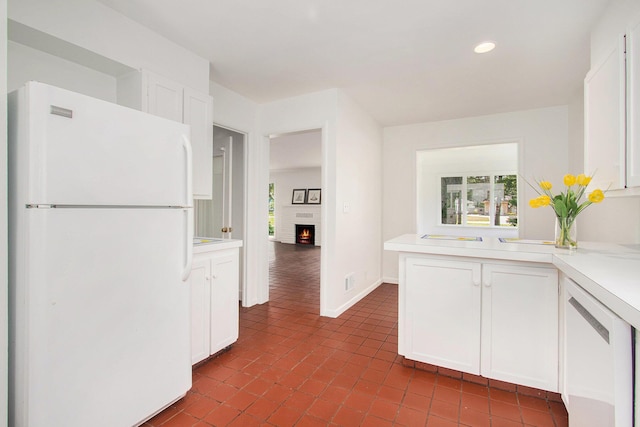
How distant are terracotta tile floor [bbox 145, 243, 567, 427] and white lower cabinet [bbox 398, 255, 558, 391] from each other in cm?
16

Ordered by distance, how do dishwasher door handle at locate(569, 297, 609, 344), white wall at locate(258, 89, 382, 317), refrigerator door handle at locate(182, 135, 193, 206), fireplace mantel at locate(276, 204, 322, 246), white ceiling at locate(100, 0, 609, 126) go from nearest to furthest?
dishwasher door handle at locate(569, 297, 609, 344), refrigerator door handle at locate(182, 135, 193, 206), white ceiling at locate(100, 0, 609, 126), white wall at locate(258, 89, 382, 317), fireplace mantel at locate(276, 204, 322, 246)

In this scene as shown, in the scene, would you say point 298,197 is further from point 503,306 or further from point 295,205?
point 503,306

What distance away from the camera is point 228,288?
2.48 metres

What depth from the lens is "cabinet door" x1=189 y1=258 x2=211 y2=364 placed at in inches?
85.3

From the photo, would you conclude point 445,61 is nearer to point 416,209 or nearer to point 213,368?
point 416,209

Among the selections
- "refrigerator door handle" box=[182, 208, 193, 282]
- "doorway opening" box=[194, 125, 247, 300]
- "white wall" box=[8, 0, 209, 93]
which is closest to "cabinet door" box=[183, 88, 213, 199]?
"white wall" box=[8, 0, 209, 93]

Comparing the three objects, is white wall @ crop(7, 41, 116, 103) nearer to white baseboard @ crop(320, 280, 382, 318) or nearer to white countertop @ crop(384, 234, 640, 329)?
white countertop @ crop(384, 234, 640, 329)

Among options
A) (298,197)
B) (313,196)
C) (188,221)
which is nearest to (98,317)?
(188,221)

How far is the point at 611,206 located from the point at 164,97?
13.0 ft

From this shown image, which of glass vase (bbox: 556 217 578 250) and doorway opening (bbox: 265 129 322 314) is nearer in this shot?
glass vase (bbox: 556 217 578 250)

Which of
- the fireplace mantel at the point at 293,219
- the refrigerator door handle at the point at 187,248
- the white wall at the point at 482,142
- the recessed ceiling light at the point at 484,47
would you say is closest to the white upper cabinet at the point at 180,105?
the refrigerator door handle at the point at 187,248

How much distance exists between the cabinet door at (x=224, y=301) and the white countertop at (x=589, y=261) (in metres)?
1.29

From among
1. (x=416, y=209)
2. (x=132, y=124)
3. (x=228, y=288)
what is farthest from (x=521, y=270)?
(x=416, y=209)

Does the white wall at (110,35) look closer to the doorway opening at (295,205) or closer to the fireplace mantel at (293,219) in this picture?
the doorway opening at (295,205)
